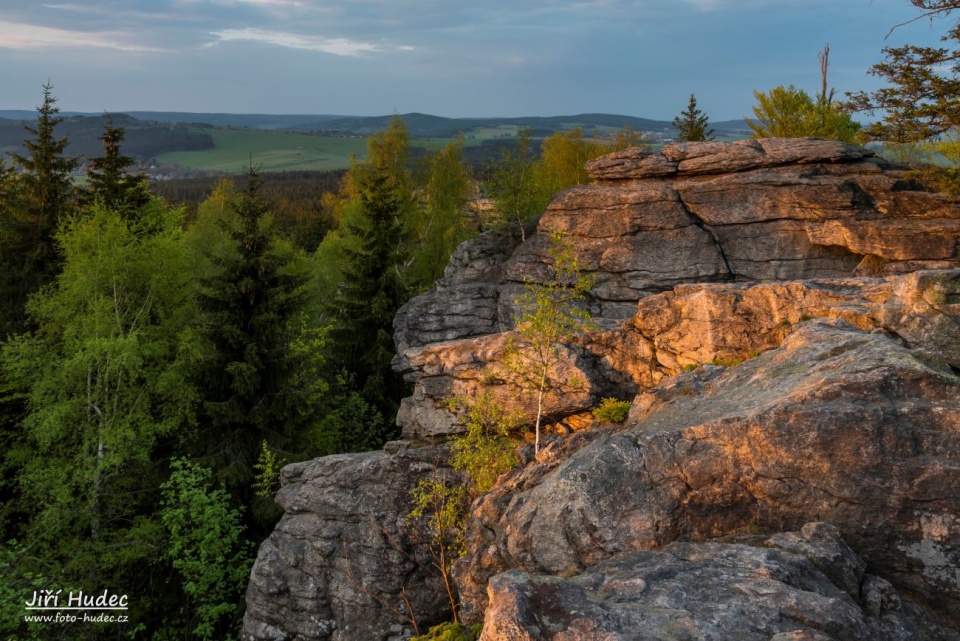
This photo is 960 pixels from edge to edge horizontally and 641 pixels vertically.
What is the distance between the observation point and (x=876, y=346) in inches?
433

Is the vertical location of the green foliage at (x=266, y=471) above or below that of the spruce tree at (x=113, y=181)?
below

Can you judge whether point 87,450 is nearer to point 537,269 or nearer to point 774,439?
point 537,269

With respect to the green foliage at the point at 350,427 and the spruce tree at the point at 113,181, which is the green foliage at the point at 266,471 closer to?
the green foliage at the point at 350,427

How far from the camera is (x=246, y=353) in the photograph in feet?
75.6

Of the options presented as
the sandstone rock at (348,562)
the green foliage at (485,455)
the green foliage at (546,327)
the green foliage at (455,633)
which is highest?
the green foliage at (546,327)

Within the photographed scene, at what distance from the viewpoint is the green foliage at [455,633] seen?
36.5 ft

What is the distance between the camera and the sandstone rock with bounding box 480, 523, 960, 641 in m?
6.83

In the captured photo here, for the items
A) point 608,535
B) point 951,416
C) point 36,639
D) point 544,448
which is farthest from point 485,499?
point 36,639

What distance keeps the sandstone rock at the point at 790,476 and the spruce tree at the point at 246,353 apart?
45.5 feet

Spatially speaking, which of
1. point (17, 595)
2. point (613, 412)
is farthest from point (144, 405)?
point (613, 412)

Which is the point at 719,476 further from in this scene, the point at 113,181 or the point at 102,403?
the point at 113,181

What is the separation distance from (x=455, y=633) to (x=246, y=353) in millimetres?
14897

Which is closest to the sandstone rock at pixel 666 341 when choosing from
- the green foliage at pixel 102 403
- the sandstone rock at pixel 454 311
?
the sandstone rock at pixel 454 311

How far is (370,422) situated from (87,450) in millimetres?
11727
